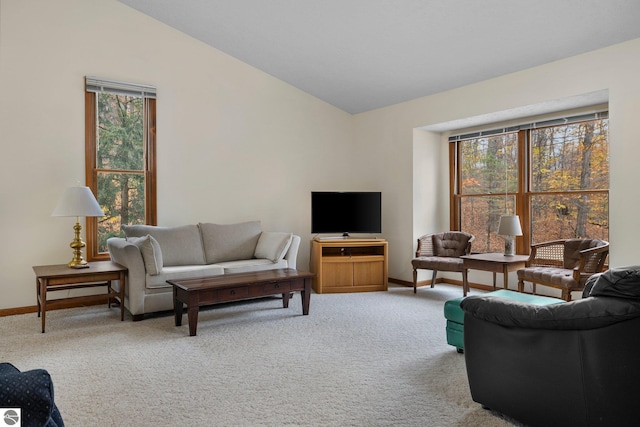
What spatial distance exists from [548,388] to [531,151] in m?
4.06

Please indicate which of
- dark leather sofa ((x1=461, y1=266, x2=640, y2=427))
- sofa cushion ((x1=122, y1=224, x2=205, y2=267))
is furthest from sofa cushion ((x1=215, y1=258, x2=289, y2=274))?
dark leather sofa ((x1=461, y1=266, x2=640, y2=427))

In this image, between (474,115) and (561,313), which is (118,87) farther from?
(561,313)

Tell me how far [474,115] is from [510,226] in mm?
1403

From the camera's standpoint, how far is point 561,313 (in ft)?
6.58

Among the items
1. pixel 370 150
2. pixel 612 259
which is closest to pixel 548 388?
pixel 612 259

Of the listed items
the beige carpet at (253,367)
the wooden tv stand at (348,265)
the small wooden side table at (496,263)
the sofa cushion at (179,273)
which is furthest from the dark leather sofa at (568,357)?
the wooden tv stand at (348,265)

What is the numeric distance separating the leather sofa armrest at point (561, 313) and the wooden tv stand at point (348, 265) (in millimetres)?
3475

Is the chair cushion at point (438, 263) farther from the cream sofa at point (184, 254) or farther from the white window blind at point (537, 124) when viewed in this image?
the white window blind at point (537, 124)

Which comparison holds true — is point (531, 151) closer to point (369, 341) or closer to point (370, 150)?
point (370, 150)

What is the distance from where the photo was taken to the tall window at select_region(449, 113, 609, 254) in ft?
16.0

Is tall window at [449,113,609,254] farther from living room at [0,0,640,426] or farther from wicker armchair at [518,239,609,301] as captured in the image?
living room at [0,0,640,426]

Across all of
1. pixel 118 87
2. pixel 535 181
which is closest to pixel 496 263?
pixel 535 181

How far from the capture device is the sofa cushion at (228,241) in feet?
17.5

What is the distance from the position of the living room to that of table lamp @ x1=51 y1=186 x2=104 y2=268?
536mm
